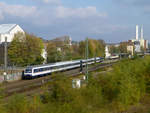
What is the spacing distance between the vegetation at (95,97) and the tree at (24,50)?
33753 mm

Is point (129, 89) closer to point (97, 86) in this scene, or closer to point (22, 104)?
point (97, 86)

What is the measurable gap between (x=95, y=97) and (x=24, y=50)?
3632 centimetres

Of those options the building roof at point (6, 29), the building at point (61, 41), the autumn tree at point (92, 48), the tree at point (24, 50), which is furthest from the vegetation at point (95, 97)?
the building at point (61, 41)

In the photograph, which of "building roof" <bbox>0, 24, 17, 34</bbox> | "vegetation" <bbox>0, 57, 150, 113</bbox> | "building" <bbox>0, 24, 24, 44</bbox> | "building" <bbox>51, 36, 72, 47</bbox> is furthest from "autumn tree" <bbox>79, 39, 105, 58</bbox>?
"vegetation" <bbox>0, 57, 150, 113</bbox>

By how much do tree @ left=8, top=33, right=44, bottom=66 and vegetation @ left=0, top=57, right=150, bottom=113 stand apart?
111 ft

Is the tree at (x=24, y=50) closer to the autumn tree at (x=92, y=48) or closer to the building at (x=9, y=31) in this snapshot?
the building at (x=9, y=31)

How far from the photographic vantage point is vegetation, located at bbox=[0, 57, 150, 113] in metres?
10.0

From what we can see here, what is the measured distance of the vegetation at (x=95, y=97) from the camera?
1004 centimetres

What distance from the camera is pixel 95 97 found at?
13258 millimetres

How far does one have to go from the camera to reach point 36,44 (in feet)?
163

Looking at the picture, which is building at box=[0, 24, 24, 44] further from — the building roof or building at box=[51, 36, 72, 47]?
building at box=[51, 36, 72, 47]

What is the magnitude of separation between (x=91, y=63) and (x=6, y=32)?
29410 millimetres

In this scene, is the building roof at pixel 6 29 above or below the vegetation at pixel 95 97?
above

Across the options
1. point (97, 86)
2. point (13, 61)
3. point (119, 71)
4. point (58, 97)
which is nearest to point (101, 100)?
point (97, 86)
